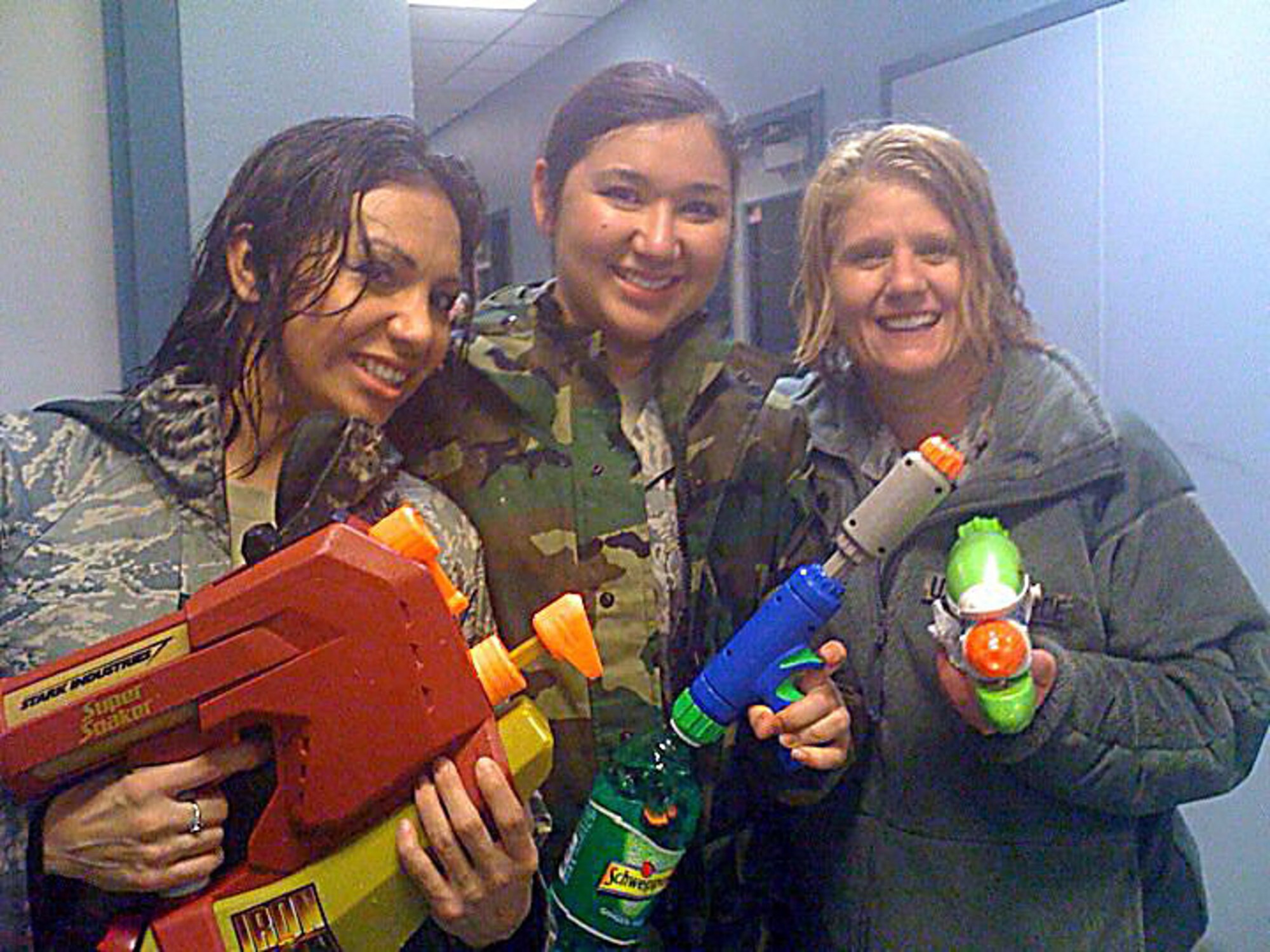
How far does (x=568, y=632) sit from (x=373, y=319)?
160 millimetres

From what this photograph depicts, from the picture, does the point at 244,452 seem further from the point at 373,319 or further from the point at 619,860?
the point at 619,860

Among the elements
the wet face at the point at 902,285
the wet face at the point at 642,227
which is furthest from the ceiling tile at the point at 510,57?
the wet face at the point at 902,285

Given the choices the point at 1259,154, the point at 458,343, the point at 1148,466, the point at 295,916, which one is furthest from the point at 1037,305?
the point at 295,916

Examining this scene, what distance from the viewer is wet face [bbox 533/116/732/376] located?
558 mm

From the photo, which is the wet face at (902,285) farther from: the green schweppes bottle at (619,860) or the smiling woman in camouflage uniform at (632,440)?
the green schweppes bottle at (619,860)

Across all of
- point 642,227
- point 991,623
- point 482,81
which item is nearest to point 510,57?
point 482,81

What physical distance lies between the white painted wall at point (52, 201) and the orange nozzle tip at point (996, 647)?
1.73 feet

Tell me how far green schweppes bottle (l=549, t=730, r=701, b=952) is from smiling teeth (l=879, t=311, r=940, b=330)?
0.24 m

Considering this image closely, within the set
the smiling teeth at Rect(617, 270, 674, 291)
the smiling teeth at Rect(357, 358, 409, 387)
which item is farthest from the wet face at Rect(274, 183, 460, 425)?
the smiling teeth at Rect(617, 270, 674, 291)

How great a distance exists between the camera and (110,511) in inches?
18.8

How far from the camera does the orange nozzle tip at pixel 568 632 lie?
45 centimetres

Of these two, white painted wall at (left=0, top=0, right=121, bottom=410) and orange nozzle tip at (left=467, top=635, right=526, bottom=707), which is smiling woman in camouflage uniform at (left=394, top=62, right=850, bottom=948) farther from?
white painted wall at (left=0, top=0, right=121, bottom=410)

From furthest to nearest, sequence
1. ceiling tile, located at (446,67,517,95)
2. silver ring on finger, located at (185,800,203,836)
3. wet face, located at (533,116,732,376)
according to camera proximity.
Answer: ceiling tile, located at (446,67,517,95) → wet face, located at (533,116,732,376) → silver ring on finger, located at (185,800,203,836)

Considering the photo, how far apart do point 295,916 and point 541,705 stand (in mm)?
139
